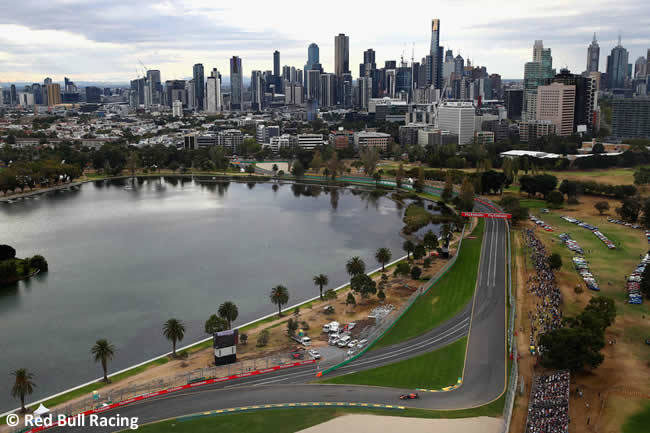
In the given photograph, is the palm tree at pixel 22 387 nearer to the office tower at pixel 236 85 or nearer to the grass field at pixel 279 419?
the grass field at pixel 279 419

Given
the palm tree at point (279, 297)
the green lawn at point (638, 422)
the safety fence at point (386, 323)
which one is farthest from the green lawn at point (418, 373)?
the palm tree at point (279, 297)

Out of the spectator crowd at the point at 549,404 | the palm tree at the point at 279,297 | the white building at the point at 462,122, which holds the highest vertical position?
the white building at the point at 462,122

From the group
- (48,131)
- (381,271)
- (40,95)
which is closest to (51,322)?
(381,271)

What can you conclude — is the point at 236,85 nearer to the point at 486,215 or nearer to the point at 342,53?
the point at 342,53

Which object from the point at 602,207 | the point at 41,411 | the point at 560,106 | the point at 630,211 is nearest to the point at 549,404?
the point at 41,411

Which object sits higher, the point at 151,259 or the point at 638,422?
the point at 151,259

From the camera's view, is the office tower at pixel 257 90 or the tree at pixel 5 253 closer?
the tree at pixel 5 253
